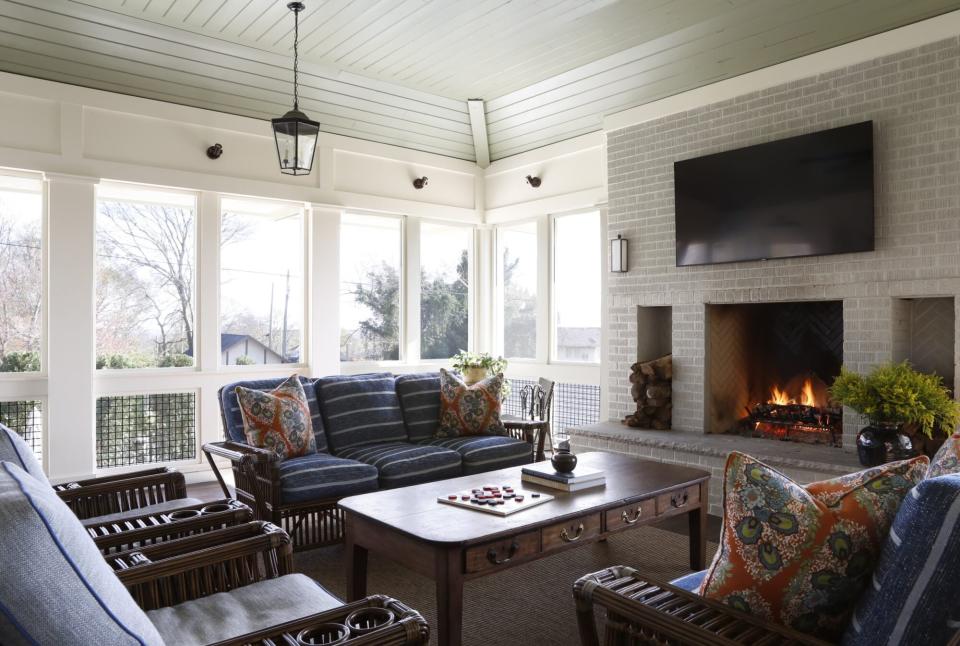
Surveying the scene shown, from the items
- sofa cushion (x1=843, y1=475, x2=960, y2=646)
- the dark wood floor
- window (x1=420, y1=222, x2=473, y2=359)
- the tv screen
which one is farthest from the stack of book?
window (x1=420, y1=222, x2=473, y2=359)

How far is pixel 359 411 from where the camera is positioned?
446 centimetres

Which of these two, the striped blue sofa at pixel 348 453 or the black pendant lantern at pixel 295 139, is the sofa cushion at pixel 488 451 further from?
the black pendant lantern at pixel 295 139

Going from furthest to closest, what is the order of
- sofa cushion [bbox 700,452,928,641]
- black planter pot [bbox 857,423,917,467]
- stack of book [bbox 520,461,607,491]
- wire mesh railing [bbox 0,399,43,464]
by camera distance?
wire mesh railing [bbox 0,399,43,464]
black planter pot [bbox 857,423,917,467]
stack of book [bbox 520,461,607,491]
sofa cushion [bbox 700,452,928,641]

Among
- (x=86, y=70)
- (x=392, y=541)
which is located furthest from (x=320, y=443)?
(x=86, y=70)

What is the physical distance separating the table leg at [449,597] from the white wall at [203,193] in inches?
149

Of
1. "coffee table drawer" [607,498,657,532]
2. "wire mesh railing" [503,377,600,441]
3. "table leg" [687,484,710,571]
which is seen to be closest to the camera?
"coffee table drawer" [607,498,657,532]

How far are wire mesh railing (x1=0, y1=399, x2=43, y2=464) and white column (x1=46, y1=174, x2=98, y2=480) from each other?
86mm

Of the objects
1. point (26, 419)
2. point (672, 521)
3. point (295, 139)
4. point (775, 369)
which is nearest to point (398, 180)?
point (295, 139)

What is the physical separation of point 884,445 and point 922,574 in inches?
113

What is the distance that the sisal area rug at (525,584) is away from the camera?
2.80m

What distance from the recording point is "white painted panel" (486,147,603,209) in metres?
6.27

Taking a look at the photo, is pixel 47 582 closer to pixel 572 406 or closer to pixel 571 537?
pixel 571 537

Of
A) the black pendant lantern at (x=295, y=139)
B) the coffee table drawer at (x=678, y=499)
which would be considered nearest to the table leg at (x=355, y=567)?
the coffee table drawer at (x=678, y=499)

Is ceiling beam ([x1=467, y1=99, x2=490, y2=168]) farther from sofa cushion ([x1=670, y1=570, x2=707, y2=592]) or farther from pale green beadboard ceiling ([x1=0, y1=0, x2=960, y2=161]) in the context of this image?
sofa cushion ([x1=670, y1=570, x2=707, y2=592])
